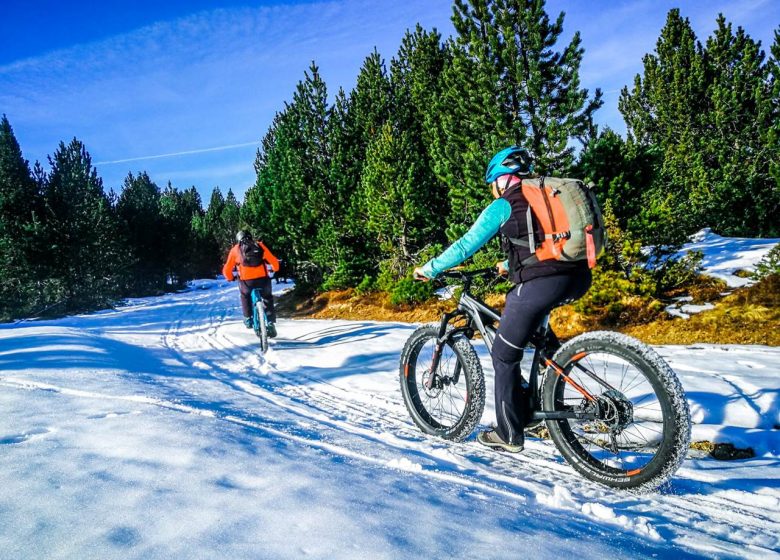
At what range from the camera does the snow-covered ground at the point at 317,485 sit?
159 centimetres

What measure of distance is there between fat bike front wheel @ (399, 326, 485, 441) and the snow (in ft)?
32.0

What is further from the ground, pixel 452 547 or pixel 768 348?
pixel 452 547

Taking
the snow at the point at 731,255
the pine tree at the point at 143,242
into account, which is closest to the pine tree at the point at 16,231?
the pine tree at the point at 143,242

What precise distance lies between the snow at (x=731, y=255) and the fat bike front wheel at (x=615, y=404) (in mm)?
9602

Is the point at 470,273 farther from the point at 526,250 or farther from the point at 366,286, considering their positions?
the point at 366,286

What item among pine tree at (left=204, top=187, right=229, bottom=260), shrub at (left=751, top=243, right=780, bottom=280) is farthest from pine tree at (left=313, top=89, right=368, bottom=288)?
pine tree at (left=204, top=187, right=229, bottom=260)

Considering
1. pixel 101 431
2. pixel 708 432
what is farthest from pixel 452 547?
pixel 708 432

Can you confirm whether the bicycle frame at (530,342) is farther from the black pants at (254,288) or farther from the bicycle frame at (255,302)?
the black pants at (254,288)

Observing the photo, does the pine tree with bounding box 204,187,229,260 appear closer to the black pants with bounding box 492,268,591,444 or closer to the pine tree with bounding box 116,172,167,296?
the pine tree with bounding box 116,172,167,296

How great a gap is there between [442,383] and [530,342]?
1089 millimetres

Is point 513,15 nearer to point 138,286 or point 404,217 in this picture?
point 404,217

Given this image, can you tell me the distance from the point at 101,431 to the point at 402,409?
2706mm

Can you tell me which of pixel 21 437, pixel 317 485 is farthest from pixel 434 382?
pixel 21 437

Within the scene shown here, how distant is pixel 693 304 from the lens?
9883 millimetres
